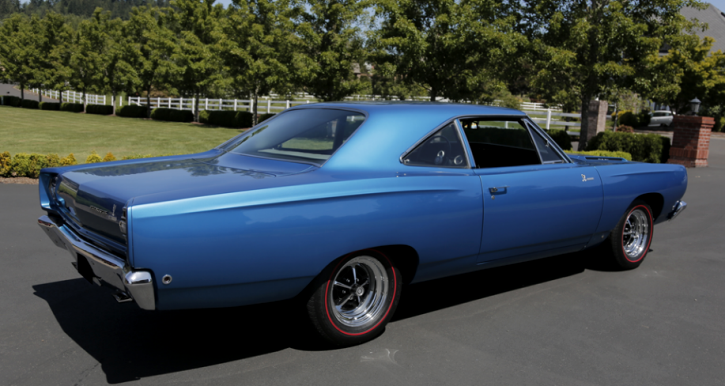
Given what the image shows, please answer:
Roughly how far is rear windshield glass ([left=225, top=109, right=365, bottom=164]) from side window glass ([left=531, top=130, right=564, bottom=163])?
64.2 inches

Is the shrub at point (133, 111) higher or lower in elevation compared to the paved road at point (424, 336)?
higher

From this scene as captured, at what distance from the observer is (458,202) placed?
4.01 m

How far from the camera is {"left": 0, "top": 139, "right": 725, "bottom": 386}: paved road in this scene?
3449 mm

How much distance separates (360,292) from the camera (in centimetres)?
384

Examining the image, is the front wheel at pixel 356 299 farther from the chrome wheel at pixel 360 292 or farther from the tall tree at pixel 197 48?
the tall tree at pixel 197 48

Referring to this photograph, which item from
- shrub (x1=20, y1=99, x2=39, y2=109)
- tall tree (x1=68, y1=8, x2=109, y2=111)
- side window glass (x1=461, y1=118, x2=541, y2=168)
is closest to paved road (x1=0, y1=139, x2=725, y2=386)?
side window glass (x1=461, y1=118, x2=541, y2=168)

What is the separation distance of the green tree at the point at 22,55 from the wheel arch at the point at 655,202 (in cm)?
5266

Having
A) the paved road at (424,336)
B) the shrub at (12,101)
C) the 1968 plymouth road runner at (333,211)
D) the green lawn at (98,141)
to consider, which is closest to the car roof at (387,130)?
the 1968 plymouth road runner at (333,211)

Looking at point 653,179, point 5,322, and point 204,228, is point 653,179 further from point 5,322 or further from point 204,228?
point 5,322

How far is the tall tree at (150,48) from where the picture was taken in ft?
113

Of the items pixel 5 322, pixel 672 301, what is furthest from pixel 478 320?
pixel 5 322

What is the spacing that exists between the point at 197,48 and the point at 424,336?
30.4 metres

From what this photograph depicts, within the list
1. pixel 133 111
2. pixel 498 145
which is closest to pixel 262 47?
pixel 133 111

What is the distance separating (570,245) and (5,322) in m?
4.31
